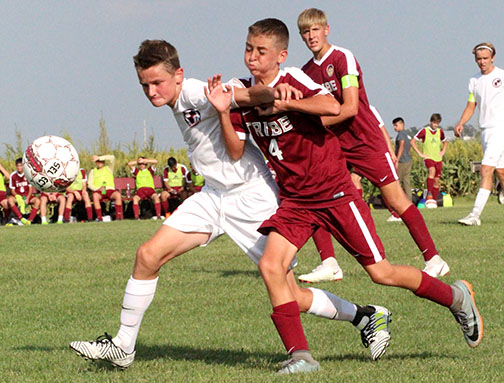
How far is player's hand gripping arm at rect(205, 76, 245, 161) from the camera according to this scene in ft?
15.8

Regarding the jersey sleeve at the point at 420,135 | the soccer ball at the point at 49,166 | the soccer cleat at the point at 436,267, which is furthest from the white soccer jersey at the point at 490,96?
the jersey sleeve at the point at 420,135

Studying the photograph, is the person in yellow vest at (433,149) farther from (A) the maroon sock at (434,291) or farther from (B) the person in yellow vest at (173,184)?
(A) the maroon sock at (434,291)

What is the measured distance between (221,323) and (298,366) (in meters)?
1.93

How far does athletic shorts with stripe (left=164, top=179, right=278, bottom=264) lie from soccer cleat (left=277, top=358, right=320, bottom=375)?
77 cm

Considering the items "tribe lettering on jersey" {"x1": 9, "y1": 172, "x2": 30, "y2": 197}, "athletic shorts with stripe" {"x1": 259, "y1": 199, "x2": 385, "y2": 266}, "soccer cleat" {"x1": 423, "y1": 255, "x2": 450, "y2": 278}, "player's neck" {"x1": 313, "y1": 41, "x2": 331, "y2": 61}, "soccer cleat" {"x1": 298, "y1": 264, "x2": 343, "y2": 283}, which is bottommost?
→ "tribe lettering on jersey" {"x1": 9, "y1": 172, "x2": 30, "y2": 197}

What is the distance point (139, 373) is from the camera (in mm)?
4910

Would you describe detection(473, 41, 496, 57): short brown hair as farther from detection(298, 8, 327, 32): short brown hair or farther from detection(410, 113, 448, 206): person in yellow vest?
detection(410, 113, 448, 206): person in yellow vest

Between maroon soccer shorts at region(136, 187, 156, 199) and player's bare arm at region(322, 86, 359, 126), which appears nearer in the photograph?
player's bare arm at region(322, 86, 359, 126)

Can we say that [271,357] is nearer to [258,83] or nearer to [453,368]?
[453,368]

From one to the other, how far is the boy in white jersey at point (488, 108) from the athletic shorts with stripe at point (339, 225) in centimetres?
840

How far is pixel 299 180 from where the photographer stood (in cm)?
498

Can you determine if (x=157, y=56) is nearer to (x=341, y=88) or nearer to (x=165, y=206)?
(x=341, y=88)

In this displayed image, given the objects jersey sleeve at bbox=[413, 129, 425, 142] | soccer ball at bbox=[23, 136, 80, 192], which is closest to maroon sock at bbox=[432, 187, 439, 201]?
jersey sleeve at bbox=[413, 129, 425, 142]

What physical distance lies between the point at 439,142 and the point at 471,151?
6.35 metres
